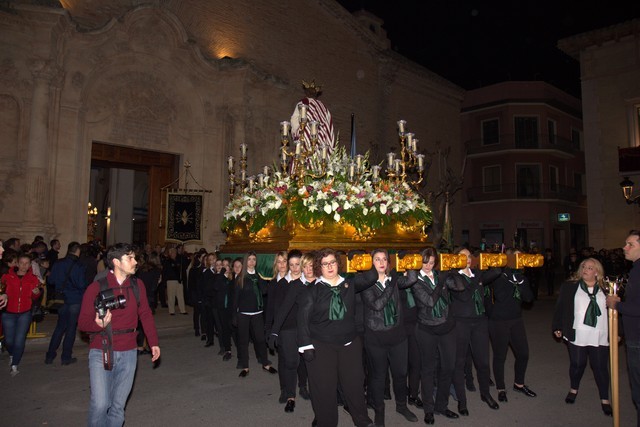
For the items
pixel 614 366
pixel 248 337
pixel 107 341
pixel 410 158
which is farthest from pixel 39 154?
pixel 614 366

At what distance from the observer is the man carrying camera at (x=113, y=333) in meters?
3.92

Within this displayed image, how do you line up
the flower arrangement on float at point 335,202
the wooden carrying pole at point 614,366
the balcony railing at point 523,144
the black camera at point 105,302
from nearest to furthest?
the black camera at point 105,302
the wooden carrying pole at point 614,366
the flower arrangement on float at point 335,202
the balcony railing at point 523,144

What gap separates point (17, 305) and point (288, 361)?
4.53 metres

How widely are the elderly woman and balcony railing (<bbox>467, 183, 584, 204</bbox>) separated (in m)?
29.1

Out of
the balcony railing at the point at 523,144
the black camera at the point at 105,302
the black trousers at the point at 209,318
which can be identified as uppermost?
the balcony railing at the point at 523,144

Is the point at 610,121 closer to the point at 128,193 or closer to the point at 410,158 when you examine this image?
the point at 410,158

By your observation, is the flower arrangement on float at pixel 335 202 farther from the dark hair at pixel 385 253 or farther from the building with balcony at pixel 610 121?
the building with balcony at pixel 610 121

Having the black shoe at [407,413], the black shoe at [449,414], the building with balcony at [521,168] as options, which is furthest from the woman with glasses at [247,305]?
the building with balcony at [521,168]

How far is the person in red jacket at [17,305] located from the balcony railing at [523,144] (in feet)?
101

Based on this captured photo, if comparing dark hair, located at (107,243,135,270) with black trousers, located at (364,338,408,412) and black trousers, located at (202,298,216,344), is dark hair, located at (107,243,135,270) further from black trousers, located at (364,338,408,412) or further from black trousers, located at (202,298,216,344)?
black trousers, located at (202,298,216,344)

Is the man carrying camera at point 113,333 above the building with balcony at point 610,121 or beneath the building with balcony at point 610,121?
beneath

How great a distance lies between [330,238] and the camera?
264 inches

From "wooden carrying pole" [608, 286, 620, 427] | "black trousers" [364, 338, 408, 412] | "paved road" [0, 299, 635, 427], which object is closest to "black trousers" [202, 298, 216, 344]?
"paved road" [0, 299, 635, 427]

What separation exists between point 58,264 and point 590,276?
8.53 m
